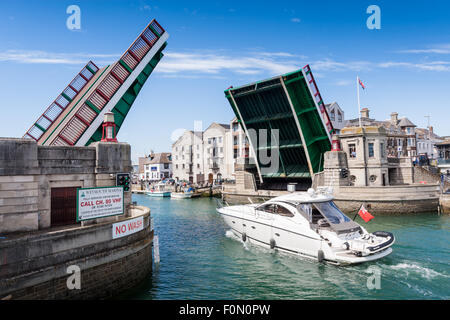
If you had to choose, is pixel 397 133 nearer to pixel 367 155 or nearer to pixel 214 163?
pixel 367 155

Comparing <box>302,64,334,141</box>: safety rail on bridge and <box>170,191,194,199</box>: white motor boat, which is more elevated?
<box>302,64,334,141</box>: safety rail on bridge

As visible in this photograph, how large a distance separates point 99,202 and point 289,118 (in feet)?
91.7

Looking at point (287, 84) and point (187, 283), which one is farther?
point (287, 84)

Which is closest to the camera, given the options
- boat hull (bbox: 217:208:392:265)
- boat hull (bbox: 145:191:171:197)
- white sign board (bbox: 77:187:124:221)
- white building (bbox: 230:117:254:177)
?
white sign board (bbox: 77:187:124:221)

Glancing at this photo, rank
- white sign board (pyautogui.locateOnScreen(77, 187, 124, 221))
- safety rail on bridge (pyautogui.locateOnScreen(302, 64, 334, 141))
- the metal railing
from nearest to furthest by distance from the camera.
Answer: white sign board (pyautogui.locateOnScreen(77, 187, 124, 221)) → the metal railing → safety rail on bridge (pyautogui.locateOnScreen(302, 64, 334, 141))

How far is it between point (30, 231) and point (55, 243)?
2.14 m

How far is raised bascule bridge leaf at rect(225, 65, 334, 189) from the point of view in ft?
114

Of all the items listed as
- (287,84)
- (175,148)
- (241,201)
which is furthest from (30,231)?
(175,148)

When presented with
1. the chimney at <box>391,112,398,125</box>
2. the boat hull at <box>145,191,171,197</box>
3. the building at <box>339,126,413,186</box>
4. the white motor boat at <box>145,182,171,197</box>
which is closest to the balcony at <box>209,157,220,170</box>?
the white motor boat at <box>145,182,171,197</box>

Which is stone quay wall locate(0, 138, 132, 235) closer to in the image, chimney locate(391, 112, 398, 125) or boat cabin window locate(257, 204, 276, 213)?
boat cabin window locate(257, 204, 276, 213)

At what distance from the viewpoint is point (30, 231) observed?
12406mm

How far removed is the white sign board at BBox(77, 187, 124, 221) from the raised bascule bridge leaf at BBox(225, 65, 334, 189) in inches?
964

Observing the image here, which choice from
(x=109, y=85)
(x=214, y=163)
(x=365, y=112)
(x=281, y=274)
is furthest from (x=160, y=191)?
(x=281, y=274)

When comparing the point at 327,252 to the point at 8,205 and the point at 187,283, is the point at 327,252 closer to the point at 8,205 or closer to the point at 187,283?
the point at 187,283
